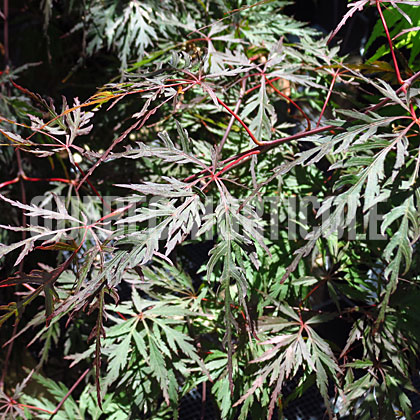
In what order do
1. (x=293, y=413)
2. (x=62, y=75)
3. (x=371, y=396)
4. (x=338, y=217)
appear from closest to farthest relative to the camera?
(x=338, y=217)
(x=371, y=396)
(x=293, y=413)
(x=62, y=75)

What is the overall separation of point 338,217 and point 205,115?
0.59m

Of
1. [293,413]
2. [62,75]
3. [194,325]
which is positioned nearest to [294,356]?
[194,325]

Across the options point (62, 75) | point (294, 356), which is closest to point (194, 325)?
point (294, 356)

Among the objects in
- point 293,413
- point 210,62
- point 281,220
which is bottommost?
point 293,413

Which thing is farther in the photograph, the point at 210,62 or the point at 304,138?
the point at 210,62

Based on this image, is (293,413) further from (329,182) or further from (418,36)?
(418,36)

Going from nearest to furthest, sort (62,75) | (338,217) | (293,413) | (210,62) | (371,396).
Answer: (338,217) → (371,396) → (210,62) → (293,413) → (62,75)

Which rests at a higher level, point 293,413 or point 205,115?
point 205,115

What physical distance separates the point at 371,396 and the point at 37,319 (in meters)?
0.56

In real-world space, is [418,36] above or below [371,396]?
above

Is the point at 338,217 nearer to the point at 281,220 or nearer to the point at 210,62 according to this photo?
the point at 281,220

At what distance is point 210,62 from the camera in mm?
984


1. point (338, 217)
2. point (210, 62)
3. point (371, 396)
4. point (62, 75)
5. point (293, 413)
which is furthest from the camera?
point (62, 75)

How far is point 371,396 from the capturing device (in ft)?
2.68
